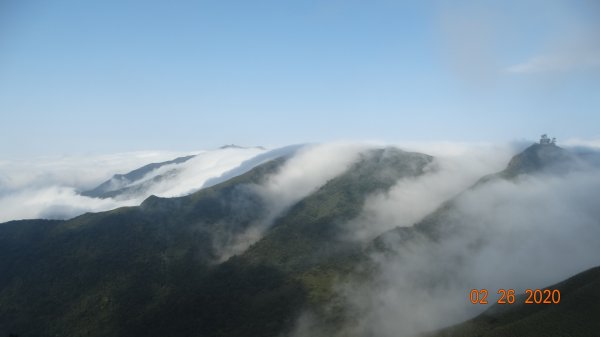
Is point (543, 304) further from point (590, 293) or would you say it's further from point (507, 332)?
point (507, 332)

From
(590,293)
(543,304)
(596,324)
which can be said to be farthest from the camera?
(543,304)

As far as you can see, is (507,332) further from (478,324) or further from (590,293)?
(590,293)

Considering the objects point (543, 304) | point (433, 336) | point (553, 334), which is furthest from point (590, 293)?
point (433, 336)

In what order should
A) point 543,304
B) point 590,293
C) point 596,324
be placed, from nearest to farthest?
point 596,324 < point 590,293 < point 543,304

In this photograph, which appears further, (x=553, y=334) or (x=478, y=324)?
(x=478, y=324)

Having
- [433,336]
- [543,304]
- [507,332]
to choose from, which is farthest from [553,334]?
[433,336]

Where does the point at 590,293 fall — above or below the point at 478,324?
above
